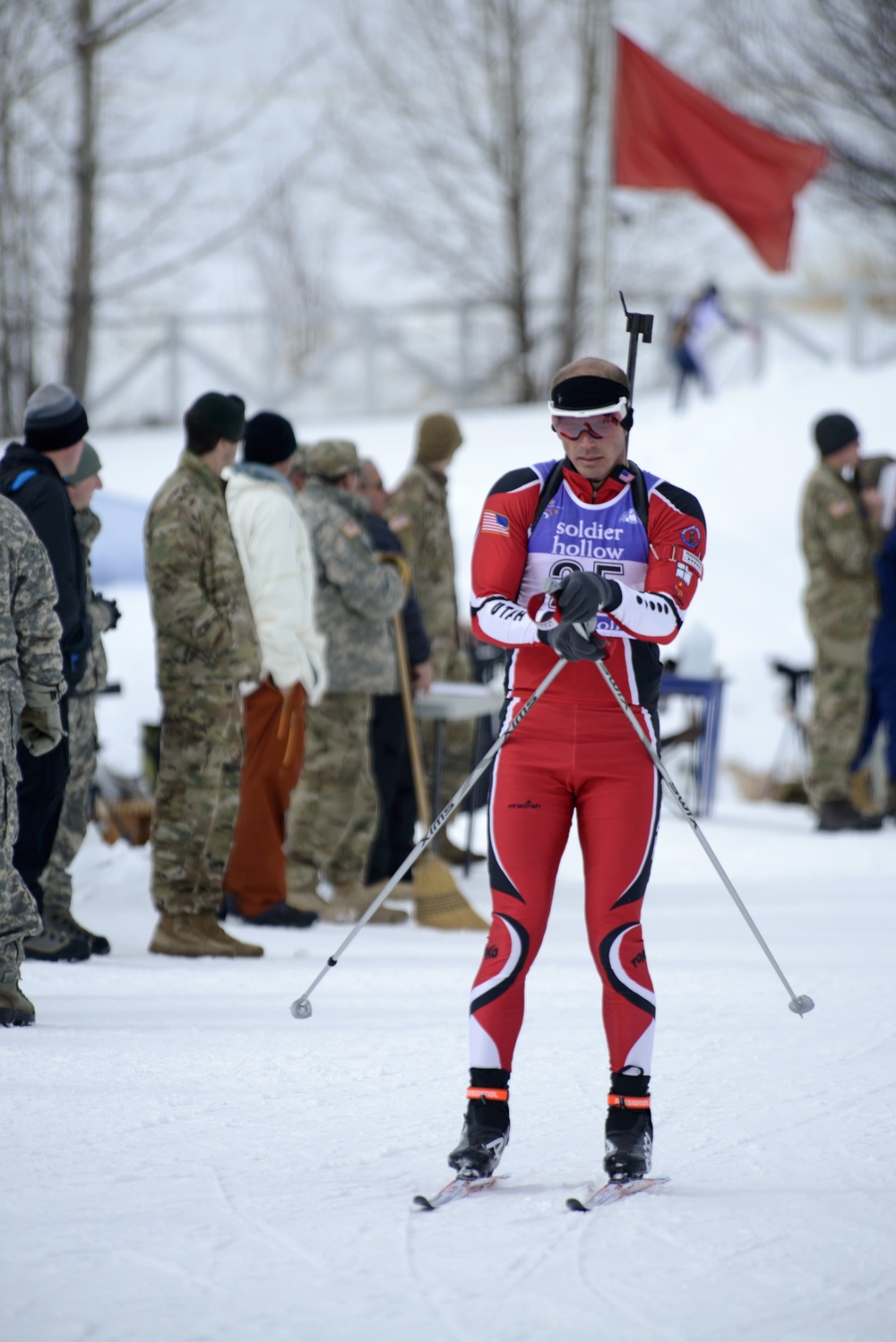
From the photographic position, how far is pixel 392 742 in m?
7.82

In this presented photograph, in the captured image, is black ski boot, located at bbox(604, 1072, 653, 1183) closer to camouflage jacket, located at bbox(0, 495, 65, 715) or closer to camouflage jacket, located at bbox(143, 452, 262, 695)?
camouflage jacket, located at bbox(0, 495, 65, 715)

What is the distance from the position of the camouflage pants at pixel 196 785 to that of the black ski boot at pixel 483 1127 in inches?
104

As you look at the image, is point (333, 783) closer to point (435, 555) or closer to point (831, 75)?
point (435, 555)

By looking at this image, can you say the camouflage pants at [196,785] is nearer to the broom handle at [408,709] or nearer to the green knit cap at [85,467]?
the green knit cap at [85,467]

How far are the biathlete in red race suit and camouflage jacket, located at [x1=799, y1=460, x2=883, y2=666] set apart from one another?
612 centimetres

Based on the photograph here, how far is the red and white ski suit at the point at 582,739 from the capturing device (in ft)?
13.0

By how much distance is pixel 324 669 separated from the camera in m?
7.10

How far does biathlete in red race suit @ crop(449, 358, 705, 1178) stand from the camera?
12.9ft

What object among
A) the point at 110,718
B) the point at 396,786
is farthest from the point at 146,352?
the point at 396,786

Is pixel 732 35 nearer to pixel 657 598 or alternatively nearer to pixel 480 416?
pixel 480 416

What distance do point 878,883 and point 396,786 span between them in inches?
97.5

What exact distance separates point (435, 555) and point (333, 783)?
1710 mm

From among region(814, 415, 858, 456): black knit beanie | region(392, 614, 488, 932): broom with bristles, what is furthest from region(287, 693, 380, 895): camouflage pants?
region(814, 415, 858, 456): black knit beanie

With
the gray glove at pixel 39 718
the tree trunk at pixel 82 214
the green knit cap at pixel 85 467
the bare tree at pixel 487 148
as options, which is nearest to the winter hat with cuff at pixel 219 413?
the green knit cap at pixel 85 467
